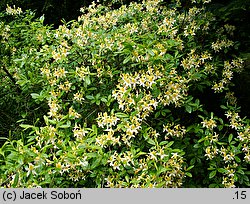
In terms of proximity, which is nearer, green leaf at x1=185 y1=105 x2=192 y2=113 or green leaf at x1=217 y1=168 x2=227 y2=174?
green leaf at x1=217 y1=168 x2=227 y2=174

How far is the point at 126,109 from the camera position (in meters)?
2.02

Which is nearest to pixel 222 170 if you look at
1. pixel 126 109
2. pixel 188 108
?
pixel 188 108

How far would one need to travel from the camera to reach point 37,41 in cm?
292

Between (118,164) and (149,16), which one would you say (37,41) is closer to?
(149,16)

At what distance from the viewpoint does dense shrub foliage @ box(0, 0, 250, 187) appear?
1815 millimetres

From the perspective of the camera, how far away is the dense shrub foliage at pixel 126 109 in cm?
182

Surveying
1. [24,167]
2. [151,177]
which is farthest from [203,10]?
[24,167]

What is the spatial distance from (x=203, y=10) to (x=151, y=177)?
1782mm

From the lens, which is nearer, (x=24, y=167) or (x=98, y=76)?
(x=24, y=167)

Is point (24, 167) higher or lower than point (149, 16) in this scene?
lower

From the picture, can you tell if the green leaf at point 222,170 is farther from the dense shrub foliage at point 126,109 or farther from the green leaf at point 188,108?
the green leaf at point 188,108

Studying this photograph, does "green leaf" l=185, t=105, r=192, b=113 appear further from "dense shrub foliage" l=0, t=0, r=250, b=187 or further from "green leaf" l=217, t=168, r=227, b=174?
"green leaf" l=217, t=168, r=227, b=174

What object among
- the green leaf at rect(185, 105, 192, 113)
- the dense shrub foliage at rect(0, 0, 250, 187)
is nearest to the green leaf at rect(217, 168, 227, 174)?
the dense shrub foliage at rect(0, 0, 250, 187)

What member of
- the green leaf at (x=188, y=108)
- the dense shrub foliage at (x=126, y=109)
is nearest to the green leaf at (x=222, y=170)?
the dense shrub foliage at (x=126, y=109)
